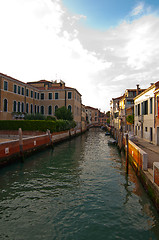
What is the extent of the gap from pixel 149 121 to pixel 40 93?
28.6 m

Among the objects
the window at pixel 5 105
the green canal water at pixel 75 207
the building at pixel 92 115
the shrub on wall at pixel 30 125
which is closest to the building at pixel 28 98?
the window at pixel 5 105

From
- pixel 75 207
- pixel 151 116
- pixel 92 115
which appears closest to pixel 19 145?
pixel 75 207

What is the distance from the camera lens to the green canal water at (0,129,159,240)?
193 inches

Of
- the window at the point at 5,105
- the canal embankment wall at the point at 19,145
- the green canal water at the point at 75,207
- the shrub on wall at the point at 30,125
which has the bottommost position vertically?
the green canal water at the point at 75,207

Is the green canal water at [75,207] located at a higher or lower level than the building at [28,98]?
lower

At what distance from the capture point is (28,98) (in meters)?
34.5

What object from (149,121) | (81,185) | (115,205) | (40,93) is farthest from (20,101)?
(115,205)

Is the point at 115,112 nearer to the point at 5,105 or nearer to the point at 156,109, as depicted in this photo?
the point at 5,105

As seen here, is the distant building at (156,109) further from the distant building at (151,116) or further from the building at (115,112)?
the building at (115,112)

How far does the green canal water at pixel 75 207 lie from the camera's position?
4910 millimetres

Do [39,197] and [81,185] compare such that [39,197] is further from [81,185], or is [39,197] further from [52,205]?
[81,185]

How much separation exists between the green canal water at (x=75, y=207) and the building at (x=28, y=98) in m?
19.9

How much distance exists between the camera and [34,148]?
16.4 m

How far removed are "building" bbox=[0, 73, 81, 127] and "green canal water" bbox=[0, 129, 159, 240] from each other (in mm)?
19945
